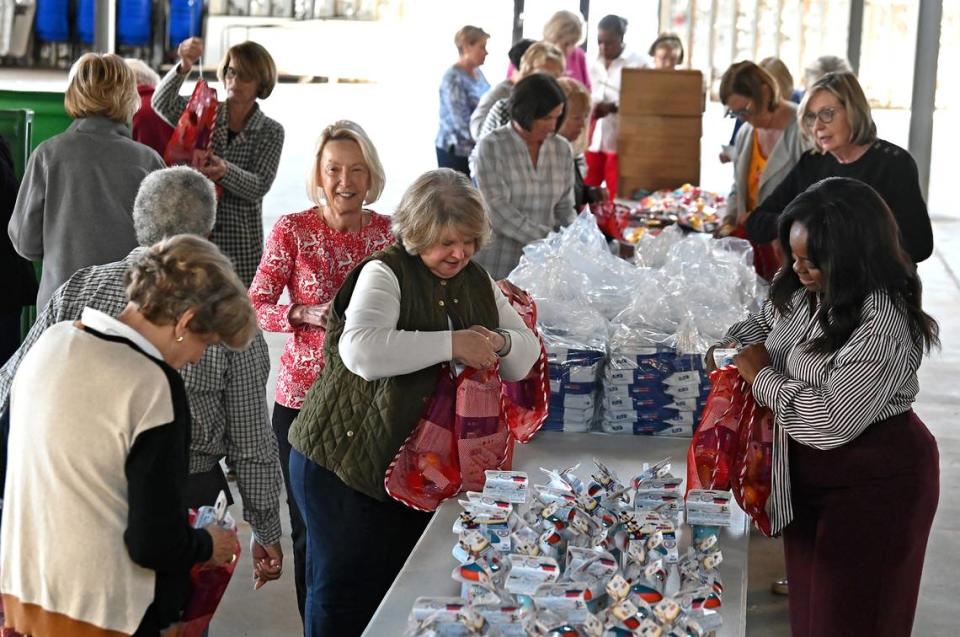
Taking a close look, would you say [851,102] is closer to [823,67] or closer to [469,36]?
[823,67]

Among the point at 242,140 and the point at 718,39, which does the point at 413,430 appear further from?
the point at 718,39

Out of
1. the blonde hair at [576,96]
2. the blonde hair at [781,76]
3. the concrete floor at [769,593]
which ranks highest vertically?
the blonde hair at [781,76]

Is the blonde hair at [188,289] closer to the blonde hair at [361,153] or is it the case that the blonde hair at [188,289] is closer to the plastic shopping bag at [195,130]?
the blonde hair at [361,153]

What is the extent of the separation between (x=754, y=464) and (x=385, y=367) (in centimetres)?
87

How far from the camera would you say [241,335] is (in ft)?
7.80

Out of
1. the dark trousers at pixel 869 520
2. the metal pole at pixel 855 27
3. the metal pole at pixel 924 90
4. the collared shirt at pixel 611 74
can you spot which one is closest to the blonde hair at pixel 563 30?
the collared shirt at pixel 611 74

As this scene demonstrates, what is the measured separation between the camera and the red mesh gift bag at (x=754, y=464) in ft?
9.78

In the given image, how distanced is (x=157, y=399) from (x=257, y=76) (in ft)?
9.92

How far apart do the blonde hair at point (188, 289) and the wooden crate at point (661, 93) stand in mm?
5964

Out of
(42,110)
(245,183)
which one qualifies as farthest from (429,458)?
(42,110)

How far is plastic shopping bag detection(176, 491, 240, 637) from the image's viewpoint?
2.56m

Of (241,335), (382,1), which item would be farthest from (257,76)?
(382,1)

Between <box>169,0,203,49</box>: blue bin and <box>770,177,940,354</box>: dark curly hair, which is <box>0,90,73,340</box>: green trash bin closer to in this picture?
<box>770,177,940,354</box>: dark curly hair

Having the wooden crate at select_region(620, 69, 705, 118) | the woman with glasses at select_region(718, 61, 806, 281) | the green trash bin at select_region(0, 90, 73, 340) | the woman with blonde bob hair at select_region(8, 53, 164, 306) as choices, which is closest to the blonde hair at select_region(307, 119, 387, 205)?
the woman with blonde bob hair at select_region(8, 53, 164, 306)
